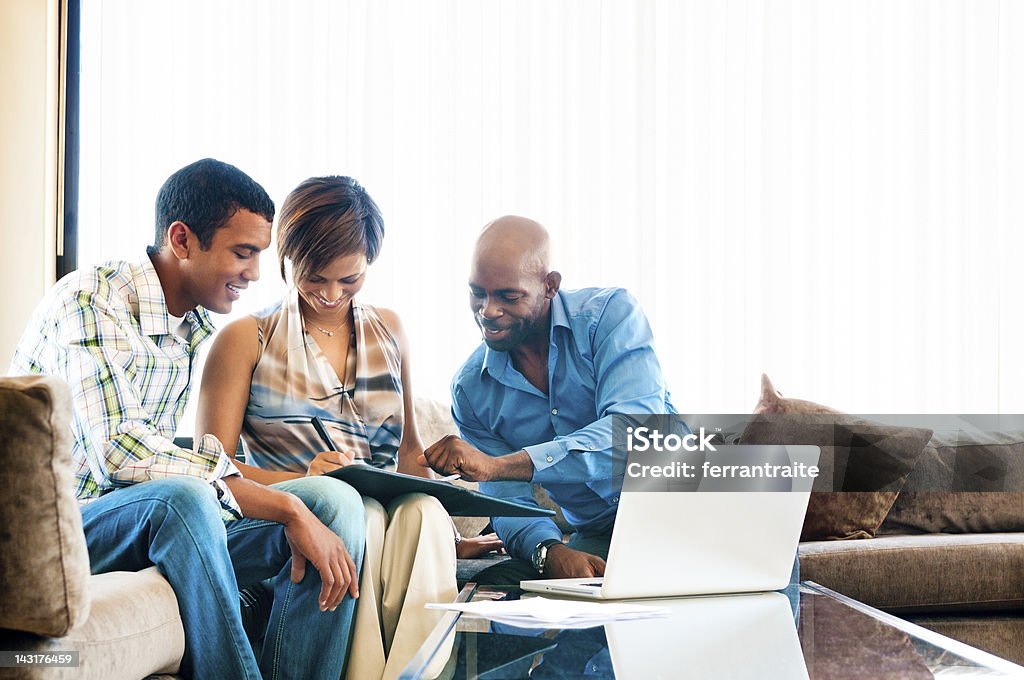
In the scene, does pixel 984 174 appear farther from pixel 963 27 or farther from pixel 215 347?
pixel 215 347

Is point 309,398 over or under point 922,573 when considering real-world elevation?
over

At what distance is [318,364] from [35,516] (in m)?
1.25

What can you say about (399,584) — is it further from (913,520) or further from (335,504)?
(913,520)

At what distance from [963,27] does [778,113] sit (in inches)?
29.0

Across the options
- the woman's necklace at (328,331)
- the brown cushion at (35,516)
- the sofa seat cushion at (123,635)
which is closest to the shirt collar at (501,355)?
the woman's necklace at (328,331)

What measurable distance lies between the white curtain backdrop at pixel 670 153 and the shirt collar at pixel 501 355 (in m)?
0.31

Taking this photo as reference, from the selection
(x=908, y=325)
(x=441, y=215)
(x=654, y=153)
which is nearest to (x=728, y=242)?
(x=654, y=153)

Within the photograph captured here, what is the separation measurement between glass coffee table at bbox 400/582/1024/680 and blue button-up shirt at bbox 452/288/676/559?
1.05 meters

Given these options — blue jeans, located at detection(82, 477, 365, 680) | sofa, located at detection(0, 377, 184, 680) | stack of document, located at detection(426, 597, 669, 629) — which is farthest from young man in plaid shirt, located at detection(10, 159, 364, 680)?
stack of document, located at detection(426, 597, 669, 629)

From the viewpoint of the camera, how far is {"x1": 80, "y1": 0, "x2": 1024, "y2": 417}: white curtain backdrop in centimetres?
287

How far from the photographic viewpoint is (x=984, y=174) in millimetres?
3188

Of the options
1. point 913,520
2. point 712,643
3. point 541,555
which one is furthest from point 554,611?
point 913,520

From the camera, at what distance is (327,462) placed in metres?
2.28

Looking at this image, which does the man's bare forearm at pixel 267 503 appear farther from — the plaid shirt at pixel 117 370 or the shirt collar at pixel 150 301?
the shirt collar at pixel 150 301
